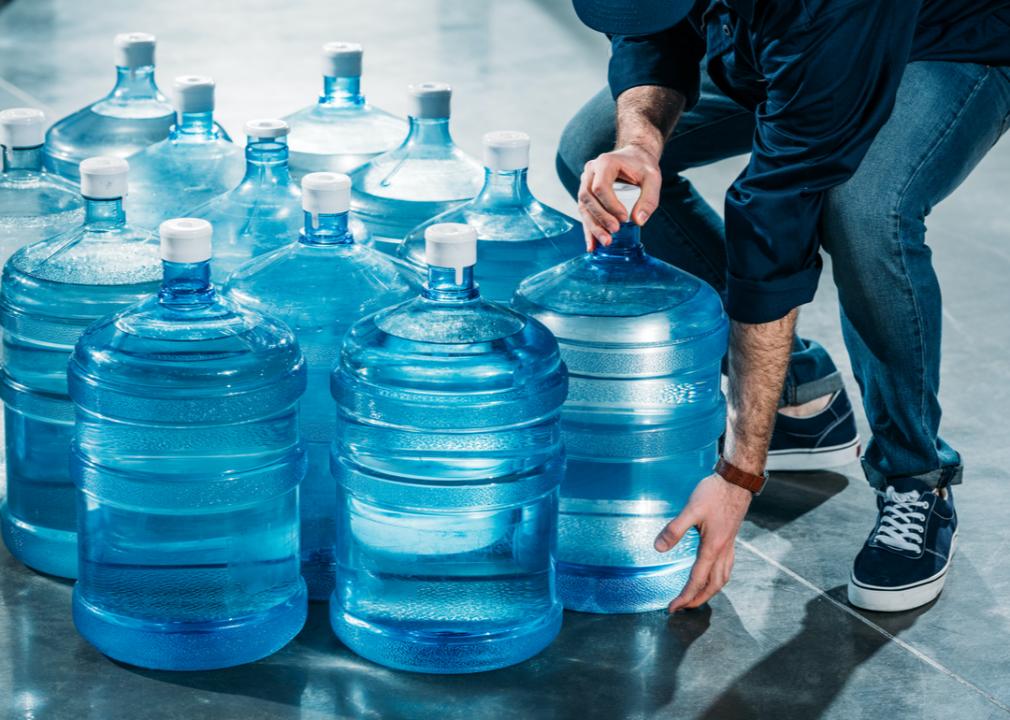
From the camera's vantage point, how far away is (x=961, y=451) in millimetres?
2941

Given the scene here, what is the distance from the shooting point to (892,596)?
2395 millimetres

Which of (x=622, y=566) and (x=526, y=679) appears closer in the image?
(x=526, y=679)

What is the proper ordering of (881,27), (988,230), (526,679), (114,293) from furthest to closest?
(988,230)
(114,293)
(526,679)
(881,27)

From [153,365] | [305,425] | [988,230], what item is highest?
[153,365]

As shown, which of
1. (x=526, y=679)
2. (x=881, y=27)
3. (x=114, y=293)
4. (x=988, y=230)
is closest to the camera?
(x=881, y=27)

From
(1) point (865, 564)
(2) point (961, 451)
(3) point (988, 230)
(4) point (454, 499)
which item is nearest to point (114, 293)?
Result: (4) point (454, 499)

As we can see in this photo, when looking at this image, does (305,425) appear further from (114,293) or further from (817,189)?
(817,189)

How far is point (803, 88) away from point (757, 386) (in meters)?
0.42

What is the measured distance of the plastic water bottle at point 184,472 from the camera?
2.12 metres

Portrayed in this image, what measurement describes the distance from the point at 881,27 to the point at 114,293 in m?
1.09

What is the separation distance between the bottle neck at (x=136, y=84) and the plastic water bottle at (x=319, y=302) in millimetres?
861

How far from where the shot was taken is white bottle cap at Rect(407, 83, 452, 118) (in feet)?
8.71

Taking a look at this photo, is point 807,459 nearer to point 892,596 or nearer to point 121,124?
point 892,596

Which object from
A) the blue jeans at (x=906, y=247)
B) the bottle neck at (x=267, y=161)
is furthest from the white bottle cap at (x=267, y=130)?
the blue jeans at (x=906, y=247)
